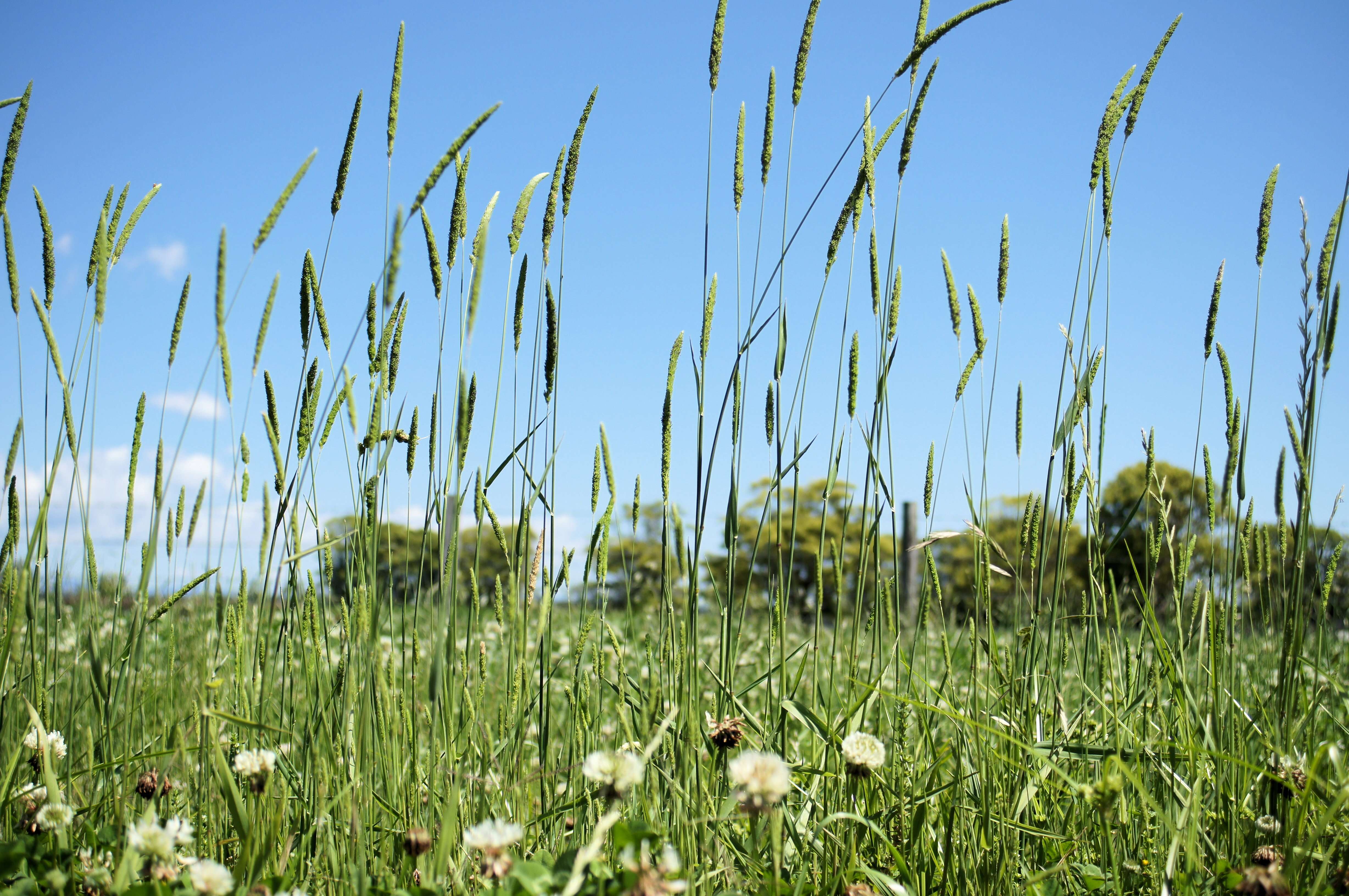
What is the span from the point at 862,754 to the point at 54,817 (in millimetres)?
768

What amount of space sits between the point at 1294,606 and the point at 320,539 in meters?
1.25

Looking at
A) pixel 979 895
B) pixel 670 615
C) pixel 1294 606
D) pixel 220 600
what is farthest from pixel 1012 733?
pixel 220 600

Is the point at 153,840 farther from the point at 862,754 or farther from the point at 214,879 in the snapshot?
the point at 862,754

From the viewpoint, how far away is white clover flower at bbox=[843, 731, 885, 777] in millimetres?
843

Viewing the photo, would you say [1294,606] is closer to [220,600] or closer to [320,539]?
[320,539]

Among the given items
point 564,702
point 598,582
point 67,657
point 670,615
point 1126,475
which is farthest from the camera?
point 1126,475

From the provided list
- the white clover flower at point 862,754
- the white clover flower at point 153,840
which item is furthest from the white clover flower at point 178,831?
the white clover flower at point 862,754

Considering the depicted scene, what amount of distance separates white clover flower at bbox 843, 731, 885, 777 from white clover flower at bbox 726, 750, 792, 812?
16cm

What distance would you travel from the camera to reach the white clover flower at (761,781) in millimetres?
656

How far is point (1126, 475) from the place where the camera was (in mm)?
9648

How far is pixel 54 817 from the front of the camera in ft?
2.51

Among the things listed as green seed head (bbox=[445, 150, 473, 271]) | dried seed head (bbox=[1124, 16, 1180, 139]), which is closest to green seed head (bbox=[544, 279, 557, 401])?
green seed head (bbox=[445, 150, 473, 271])

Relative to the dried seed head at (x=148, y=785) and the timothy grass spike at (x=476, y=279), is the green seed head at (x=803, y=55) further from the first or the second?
the dried seed head at (x=148, y=785)

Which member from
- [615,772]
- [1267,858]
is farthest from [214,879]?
[1267,858]
